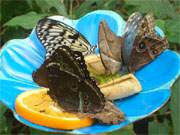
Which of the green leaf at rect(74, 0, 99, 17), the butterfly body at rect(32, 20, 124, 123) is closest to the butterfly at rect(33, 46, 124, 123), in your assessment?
the butterfly body at rect(32, 20, 124, 123)

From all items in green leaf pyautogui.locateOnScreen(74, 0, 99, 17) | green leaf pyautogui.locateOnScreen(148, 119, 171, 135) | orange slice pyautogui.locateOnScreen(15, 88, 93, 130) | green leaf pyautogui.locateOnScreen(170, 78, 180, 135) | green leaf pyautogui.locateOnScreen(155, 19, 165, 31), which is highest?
green leaf pyautogui.locateOnScreen(155, 19, 165, 31)

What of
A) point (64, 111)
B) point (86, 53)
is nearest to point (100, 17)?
point (86, 53)

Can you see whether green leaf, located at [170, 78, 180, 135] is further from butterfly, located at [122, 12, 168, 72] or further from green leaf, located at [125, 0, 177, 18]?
green leaf, located at [125, 0, 177, 18]

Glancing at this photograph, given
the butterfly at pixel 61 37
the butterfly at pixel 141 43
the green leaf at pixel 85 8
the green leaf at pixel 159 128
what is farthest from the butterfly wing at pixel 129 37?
the green leaf at pixel 85 8

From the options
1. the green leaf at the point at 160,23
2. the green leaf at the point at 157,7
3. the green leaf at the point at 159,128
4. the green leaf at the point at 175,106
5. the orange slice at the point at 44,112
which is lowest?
the green leaf at the point at 159,128

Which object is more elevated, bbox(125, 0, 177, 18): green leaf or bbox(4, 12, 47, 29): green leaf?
bbox(125, 0, 177, 18): green leaf

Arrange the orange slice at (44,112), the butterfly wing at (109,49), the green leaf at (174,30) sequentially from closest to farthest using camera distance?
the orange slice at (44,112), the butterfly wing at (109,49), the green leaf at (174,30)

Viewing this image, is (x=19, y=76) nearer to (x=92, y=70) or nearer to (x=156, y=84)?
(x=92, y=70)

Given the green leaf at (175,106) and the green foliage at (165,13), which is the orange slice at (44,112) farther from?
the green foliage at (165,13)

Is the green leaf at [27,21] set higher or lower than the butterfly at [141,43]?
lower
